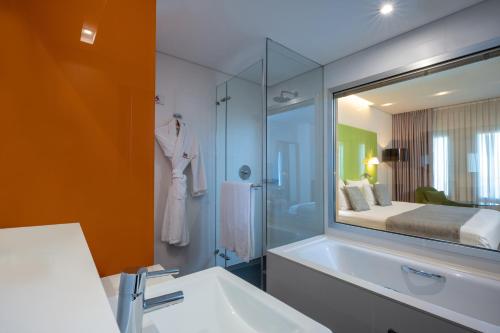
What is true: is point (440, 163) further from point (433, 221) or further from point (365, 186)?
point (365, 186)

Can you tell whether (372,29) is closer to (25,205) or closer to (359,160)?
(359,160)

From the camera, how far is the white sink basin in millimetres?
837

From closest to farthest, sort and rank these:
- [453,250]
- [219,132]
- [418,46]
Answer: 1. [453,250]
2. [418,46]
3. [219,132]

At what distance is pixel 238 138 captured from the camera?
9.57 feet

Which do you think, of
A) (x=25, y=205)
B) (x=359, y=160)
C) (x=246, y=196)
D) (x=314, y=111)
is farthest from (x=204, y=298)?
(x=359, y=160)

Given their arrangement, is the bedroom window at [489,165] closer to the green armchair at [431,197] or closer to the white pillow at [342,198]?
the green armchair at [431,197]

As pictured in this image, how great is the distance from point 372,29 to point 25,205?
102 inches

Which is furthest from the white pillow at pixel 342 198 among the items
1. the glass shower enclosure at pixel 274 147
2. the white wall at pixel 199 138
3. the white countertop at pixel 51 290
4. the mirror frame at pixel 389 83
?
the white countertop at pixel 51 290

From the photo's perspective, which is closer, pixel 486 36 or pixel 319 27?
pixel 486 36

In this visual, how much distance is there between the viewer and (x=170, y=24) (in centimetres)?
196

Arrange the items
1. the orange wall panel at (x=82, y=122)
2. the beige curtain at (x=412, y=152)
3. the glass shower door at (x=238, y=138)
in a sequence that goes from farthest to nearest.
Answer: the glass shower door at (x=238, y=138), the beige curtain at (x=412, y=152), the orange wall panel at (x=82, y=122)

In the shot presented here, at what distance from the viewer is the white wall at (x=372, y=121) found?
2733mm

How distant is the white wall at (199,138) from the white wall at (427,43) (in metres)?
1.54

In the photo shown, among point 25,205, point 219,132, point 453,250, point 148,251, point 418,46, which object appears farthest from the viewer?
point 219,132
